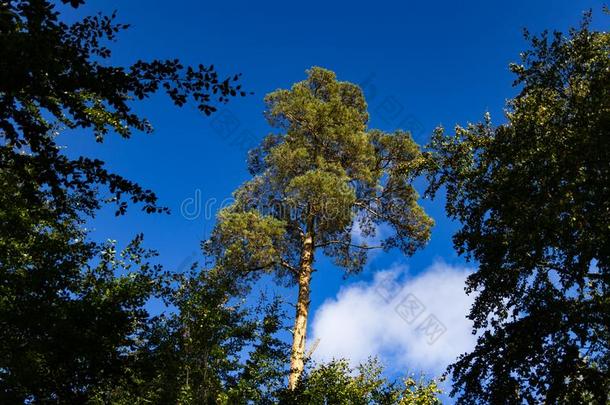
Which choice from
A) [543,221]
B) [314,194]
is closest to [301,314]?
[314,194]

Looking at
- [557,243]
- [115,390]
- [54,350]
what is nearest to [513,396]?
[557,243]

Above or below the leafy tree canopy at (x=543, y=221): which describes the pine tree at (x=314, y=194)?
above

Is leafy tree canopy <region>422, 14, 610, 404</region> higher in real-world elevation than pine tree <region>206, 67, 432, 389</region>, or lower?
lower

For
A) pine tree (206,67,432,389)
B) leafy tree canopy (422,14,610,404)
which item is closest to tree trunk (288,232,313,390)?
pine tree (206,67,432,389)

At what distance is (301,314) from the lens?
612 inches

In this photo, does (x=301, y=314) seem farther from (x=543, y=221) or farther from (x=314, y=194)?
(x=543, y=221)

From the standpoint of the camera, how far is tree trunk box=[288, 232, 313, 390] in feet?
47.0

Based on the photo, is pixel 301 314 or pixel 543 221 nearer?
pixel 543 221

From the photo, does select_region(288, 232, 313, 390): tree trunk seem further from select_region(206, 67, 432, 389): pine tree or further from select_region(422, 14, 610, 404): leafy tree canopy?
select_region(422, 14, 610, 404): leafy tree canopy

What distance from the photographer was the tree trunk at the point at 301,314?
47.0 feet

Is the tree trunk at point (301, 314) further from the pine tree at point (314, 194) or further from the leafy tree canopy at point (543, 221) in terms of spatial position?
the leafy tree canopy at point (543, 221)

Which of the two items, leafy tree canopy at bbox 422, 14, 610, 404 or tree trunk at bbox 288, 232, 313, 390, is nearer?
leafy tree canopy at bbox 422, 14, 610, 404

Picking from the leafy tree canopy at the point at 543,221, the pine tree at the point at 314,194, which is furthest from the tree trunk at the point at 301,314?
the leafy tree canopy at the point at 543,221

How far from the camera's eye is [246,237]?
16297 mm
